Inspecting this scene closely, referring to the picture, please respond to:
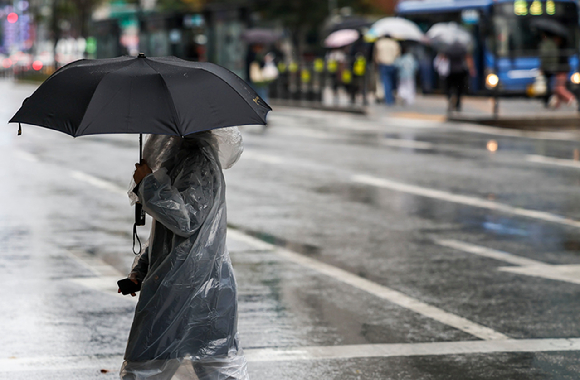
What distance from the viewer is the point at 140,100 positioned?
4.00m

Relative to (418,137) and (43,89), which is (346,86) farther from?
(43,89)

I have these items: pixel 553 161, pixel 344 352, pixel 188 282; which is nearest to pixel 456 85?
pixel 553 161

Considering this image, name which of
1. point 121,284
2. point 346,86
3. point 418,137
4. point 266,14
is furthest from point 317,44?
point 121,284

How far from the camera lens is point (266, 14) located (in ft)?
240

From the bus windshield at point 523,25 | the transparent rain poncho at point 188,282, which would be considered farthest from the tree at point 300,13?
the transparent rain poncho at point 188,282

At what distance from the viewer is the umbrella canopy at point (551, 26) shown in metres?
32.2

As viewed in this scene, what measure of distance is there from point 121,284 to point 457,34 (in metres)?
27.0

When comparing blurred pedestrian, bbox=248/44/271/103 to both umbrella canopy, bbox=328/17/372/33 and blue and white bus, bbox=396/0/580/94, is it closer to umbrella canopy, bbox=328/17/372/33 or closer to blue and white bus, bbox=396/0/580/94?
blue and white bus, bbox=396/0/580/94

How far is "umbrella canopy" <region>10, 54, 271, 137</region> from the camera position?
393 cm

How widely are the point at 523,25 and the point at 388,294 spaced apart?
86.6ft

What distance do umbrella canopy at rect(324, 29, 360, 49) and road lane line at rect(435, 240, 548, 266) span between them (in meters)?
30.1

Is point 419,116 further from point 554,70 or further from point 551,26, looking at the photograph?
point 551,26

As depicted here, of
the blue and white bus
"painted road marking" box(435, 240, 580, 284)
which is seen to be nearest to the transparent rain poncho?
"painted road marking" box(435, 240, 580, 284)

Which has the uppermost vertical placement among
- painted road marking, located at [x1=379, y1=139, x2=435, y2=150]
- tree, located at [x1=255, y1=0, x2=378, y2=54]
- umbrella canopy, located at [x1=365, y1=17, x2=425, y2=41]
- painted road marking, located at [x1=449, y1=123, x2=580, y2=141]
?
tree, located at [x1=255, y1=0, x2=378, y2=54]
